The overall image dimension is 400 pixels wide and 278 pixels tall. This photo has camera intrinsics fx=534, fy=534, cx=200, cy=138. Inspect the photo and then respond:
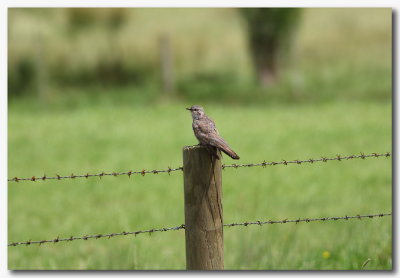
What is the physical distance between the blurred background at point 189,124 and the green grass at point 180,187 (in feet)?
0.12

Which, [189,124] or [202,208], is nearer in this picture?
[202,208]

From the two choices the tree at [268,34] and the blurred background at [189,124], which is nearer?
the blurred background at [189,124]

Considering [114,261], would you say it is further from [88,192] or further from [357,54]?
[357,54]

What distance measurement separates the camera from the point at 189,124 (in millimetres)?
14594

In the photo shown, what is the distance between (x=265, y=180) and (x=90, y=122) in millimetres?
6647

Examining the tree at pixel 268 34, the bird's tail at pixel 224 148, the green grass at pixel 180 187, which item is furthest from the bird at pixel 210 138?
the tree at pixel 268 34

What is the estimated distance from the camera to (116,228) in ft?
25.8

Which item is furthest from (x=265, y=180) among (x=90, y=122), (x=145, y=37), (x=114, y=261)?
(x=145, y=37)

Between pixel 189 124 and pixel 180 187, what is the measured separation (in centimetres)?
501

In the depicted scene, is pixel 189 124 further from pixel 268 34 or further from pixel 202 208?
pixel 202 208

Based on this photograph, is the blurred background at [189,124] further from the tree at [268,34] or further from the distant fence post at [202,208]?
the distant fence post at [202,208]

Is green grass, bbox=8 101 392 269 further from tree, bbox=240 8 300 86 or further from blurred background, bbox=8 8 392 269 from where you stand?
tree, bbox=240 8 300 86

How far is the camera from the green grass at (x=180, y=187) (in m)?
6.66

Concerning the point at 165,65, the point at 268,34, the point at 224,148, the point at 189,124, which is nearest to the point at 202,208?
the point at 224,148
